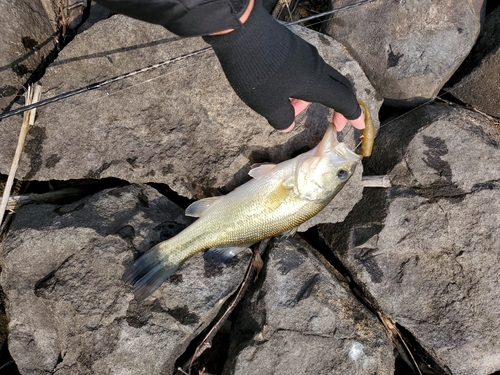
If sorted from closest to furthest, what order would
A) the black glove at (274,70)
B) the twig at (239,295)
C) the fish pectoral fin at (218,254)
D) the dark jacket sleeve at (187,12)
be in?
the dark jacket sleeve at (187,12) < the black glove at (274,70) < the fish pectoral fin at (218,254) < the twig at (239,295)

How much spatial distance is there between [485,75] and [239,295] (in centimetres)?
328

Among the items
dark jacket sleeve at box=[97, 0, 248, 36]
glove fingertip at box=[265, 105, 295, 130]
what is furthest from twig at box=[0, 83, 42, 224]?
glove fingertip at box=[265, 105, 295, 130]

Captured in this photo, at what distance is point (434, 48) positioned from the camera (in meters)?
4.16

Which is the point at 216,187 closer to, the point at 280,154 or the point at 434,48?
the point at 280,154

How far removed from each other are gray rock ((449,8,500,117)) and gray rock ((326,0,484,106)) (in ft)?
0.75

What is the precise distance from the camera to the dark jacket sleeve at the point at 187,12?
7.41 ft

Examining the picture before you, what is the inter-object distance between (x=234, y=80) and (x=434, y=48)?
2359mm

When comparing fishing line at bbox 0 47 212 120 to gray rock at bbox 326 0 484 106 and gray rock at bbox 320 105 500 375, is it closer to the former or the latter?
gray rock at bbox 326 0 484 106

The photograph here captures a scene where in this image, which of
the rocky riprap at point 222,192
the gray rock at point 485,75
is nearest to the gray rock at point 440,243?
the rocky riprap at point 222,192

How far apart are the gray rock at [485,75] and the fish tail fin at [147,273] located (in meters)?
3.45

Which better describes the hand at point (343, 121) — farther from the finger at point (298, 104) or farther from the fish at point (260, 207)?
the finger at point (298, 104)

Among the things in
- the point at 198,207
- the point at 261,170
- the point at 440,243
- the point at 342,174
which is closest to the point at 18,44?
the point at 198,207

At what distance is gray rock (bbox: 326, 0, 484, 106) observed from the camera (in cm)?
416

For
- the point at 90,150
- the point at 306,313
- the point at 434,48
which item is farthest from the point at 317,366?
the point at 434,48
